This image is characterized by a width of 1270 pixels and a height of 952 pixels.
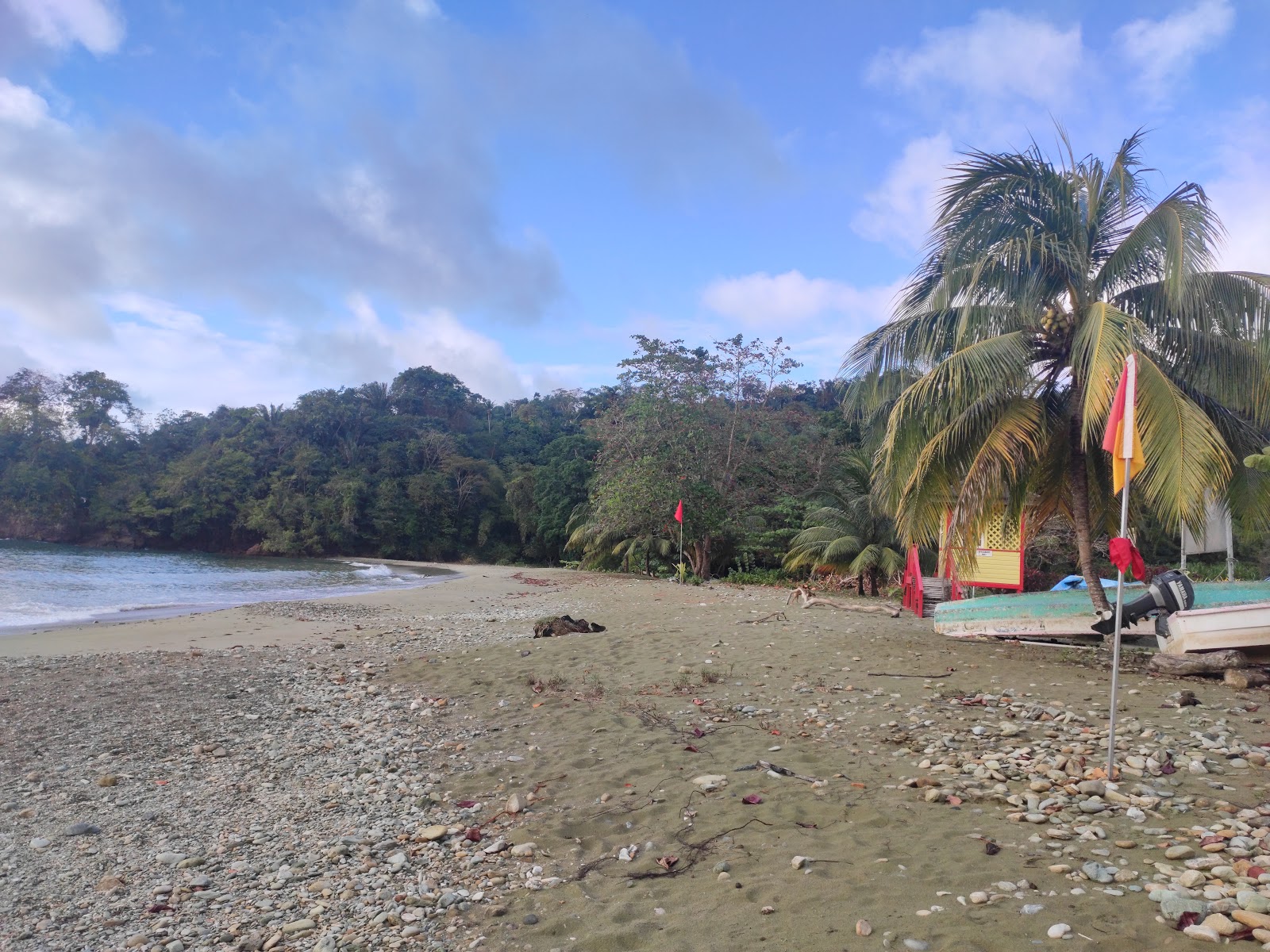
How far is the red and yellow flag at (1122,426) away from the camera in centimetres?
475

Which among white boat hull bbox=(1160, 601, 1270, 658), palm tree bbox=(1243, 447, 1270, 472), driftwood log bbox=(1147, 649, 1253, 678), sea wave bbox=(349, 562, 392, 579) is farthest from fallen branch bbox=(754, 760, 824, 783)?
sea wave bbox=(349, 562, 392, 579)

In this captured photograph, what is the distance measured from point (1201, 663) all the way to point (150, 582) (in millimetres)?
28573

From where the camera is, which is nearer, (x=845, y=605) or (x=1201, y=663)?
(x=1201, y=663)

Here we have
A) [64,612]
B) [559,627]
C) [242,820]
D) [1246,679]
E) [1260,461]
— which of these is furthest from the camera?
[64,612]

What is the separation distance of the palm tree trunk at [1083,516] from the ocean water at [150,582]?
17.2 meters

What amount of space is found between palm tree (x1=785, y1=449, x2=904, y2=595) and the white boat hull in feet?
32.2

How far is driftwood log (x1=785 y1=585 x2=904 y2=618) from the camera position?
1292cm

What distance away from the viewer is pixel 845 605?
13461 mm

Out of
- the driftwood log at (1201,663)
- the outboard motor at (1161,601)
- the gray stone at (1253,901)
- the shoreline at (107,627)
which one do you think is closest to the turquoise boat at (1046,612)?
the outboard motor at (1161,601)

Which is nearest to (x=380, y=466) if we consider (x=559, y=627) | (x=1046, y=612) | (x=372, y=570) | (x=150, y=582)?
(x=372, y=570)

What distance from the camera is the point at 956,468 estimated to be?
9.16 meters

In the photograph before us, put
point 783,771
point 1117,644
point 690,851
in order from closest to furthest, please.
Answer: point 690,851, point 1117,644, point 783,771

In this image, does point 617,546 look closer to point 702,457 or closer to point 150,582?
point 702,457

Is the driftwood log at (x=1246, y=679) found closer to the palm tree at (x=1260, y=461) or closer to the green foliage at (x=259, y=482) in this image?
the palm tree at (x=1260, y=461)
